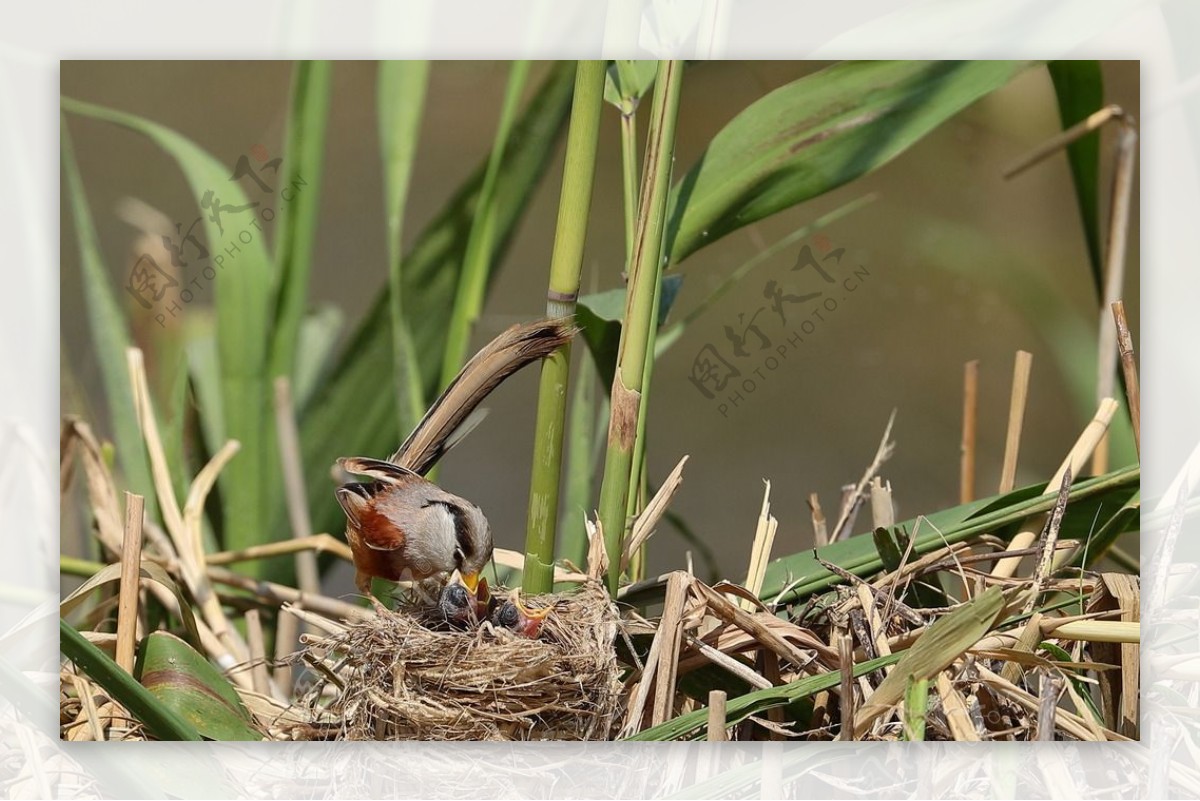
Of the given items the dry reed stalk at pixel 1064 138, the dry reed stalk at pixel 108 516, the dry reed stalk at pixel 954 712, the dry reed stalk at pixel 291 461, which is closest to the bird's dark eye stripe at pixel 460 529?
the dry reed stalk at pixel 291 461

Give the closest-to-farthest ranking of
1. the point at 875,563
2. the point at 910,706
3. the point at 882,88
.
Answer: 1. the point at 910,706
2. the point at 875,563
3. the point at 882,88

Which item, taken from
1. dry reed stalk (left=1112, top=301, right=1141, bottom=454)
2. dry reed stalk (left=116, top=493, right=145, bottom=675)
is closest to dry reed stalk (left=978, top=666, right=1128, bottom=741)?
dry reed stalk (left=1112, top=301, right=1141, bottom=454)

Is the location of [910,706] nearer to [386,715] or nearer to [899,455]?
[899,455]

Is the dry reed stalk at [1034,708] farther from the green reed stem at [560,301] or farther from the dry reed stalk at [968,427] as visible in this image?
the green reed stem at [560,301]

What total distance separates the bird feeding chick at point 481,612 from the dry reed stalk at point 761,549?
0.26 meters

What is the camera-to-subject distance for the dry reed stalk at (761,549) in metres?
1.61

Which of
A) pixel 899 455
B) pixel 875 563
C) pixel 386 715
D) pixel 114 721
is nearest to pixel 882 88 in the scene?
pixel 899 455

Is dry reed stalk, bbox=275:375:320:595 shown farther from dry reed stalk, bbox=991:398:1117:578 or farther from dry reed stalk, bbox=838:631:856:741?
dry reed stalk, bbox=991:398:1117:578

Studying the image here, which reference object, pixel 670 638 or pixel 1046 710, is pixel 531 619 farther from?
pixel 1046 710

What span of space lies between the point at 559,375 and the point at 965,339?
55 centimetres

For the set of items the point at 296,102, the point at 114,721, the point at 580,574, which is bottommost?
the point at 114,721

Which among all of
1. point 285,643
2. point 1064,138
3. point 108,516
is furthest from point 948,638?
point 108,516

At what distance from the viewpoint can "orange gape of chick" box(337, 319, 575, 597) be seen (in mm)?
1623

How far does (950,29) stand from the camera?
65.1 inches
